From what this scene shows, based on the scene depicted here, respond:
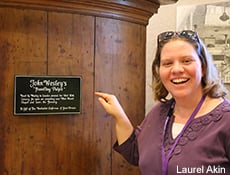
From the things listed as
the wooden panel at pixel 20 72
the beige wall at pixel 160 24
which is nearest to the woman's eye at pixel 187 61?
the wooden panel at pixel 20 72

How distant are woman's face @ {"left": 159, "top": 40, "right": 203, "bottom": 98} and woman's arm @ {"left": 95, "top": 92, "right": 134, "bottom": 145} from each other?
1.20 ft

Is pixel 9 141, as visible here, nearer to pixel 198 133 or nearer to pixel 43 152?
pixel 43 152

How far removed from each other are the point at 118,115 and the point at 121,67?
255 millimetres

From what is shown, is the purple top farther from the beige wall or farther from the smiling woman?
the beige wall

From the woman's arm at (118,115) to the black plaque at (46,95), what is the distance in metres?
0.11

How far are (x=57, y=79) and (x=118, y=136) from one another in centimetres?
37

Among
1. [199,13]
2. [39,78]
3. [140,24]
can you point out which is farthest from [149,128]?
[199,13]

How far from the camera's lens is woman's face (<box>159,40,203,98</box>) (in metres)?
1.35

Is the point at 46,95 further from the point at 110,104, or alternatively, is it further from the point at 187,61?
the point at 187,61

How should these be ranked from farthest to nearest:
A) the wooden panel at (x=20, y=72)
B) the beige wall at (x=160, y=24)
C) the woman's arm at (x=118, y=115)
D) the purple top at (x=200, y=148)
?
the beige wall at (x=160, y=24) → the woman's arm at (x=118, y=115) → the wooden panel at (x=20, y=72) → the purple top at (x=200, y=148)

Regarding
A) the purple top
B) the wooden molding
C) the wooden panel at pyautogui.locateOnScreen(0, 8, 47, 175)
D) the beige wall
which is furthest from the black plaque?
the beige wall

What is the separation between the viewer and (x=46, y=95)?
162 centimetres

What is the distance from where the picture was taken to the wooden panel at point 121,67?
1.75m

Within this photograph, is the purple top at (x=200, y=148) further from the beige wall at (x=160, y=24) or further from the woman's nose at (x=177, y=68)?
the beige wall at (x=160, y=24)
